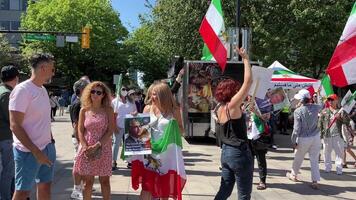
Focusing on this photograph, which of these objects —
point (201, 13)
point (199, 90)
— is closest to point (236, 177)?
point (199, 90)

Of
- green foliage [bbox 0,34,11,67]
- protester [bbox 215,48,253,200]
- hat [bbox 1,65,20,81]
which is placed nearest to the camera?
protester [bbox 215,48,253,200]

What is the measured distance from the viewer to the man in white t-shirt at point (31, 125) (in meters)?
4.85

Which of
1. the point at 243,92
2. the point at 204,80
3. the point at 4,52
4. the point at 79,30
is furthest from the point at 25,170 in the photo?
the point at 79,30

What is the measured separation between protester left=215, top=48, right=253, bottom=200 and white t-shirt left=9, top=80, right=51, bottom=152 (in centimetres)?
194

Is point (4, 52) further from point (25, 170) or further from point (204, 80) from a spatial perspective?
point (25, 170)

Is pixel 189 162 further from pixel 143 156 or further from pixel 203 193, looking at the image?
pixel 143 156

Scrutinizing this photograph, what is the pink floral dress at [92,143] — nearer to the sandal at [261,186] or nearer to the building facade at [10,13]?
the sandal at [261,186]

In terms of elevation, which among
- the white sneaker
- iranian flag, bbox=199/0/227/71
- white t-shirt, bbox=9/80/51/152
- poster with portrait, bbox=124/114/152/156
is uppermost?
iranian flag, bbox=199/0/227/71

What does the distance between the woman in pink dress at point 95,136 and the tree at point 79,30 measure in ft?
152

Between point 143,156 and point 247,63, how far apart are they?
1.61 m

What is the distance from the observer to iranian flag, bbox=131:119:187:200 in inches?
232

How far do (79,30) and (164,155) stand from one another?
4876 centimetres

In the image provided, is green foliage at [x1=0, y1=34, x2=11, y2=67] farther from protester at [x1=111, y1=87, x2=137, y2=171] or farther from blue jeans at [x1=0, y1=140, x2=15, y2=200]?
blue jeans at [x1=0, y1=140, x2=15, y2=200]

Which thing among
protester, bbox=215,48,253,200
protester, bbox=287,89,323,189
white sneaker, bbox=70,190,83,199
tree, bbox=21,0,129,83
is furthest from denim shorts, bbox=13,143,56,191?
tree, bbox=21,0,129,83
